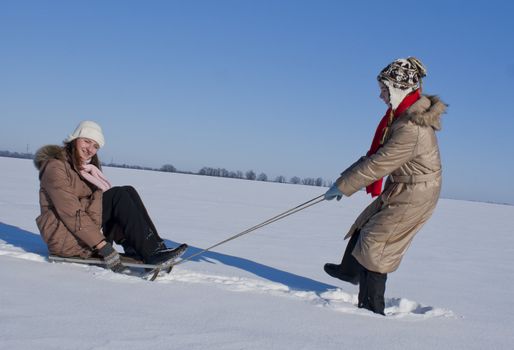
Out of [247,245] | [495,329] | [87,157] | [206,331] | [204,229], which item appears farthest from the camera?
[204,229]

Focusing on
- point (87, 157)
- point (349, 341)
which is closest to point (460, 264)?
point (349, 341)

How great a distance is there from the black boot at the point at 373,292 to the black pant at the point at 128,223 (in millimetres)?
1396

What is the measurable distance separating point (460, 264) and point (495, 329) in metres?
3.12

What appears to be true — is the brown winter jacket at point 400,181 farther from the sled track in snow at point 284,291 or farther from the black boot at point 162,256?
the black boot at point 162,256

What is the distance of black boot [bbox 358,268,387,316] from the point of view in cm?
293

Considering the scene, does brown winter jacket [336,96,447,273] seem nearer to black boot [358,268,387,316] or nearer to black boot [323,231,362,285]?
black boot [358,268,387,316]

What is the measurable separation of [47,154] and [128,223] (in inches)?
27.7

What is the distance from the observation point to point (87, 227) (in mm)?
3238

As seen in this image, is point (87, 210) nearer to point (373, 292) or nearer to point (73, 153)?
point (73, 153)

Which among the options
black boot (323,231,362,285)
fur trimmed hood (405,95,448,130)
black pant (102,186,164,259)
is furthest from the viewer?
black pant (102,186,164,259)

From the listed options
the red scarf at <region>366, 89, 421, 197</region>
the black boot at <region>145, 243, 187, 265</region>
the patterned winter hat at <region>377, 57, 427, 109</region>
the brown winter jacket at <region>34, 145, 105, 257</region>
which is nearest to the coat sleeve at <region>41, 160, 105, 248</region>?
the brown winter jacket at <region>34, 145, 105, 257</region>

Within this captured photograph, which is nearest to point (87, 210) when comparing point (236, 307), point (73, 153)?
point (73, 153)

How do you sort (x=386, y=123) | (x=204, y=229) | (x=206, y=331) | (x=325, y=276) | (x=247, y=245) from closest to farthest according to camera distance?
(x=206, y=331) → (x=386, y=123) → (x=325, y=276) → (x=247, y=245) → (x=204, y=229)

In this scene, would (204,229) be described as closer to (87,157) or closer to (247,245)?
(247,245)
